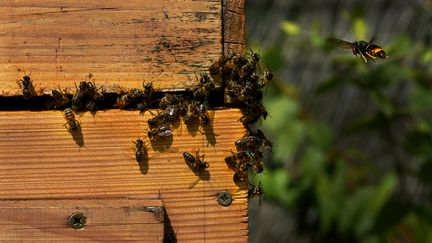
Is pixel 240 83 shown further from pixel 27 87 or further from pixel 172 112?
pixel 27 87

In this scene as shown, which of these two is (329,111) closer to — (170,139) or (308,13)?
(308,13)

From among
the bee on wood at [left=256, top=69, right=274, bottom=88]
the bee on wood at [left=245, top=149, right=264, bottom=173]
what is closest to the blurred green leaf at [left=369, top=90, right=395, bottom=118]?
the bee on wood at [left=256, top=69, right=274, bottom=88]

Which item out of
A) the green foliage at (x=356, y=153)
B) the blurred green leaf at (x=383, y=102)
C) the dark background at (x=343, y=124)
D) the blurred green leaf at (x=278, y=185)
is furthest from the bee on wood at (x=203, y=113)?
the blurred green leaf at (x=278, y=185)

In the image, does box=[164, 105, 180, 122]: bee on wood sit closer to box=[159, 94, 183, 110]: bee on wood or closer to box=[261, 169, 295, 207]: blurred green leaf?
box=[159, 94, 183, 110]: bee on wood

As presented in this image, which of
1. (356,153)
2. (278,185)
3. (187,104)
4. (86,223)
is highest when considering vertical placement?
(187,104)

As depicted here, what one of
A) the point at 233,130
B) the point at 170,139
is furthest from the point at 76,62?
the point at 233,130

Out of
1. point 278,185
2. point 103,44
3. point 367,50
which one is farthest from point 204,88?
point 278,185
